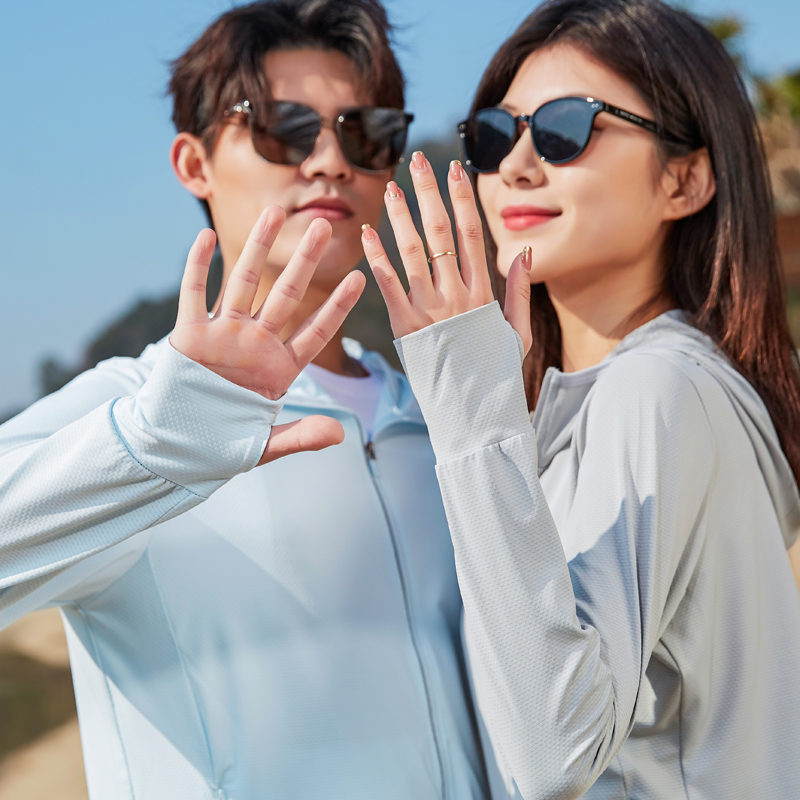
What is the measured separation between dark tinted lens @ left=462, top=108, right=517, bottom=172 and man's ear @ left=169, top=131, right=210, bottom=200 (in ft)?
2.55

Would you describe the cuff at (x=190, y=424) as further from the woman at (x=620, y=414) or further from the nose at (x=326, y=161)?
the nose at (x=326, y=161)

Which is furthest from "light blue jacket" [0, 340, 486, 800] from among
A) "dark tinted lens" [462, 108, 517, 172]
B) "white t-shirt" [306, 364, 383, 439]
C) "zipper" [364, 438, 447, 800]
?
"dark tinted lens" [462, 108, 517, 172]

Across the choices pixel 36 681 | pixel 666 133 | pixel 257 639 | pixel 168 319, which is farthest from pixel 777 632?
pixel 168 319

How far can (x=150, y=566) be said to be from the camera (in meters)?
1.67

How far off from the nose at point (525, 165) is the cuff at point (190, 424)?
1046 mm

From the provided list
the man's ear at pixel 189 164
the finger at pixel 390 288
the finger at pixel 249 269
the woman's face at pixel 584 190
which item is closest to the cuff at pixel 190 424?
the finger at pixel 249 269

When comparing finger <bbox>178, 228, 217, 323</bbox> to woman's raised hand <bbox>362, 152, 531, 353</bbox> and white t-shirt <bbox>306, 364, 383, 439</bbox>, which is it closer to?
woman's raised hand <bbox>362, 152, 531, 353</bbox>

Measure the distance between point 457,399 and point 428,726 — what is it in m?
0.89

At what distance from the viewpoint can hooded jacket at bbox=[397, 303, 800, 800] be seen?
1.21m

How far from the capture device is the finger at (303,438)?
1.23m

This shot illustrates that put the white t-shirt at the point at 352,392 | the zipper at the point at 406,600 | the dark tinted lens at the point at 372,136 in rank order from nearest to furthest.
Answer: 1. the zipper at the point at 406,600
2. the white t-shirt at the point at 352,392
3. the dark tinted lens at the point at 372,136

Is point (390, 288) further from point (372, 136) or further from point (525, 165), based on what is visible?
point (372, 136)

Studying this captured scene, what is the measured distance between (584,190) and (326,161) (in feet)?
2.32

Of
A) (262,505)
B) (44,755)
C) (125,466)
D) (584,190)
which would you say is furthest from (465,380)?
(44,755)
